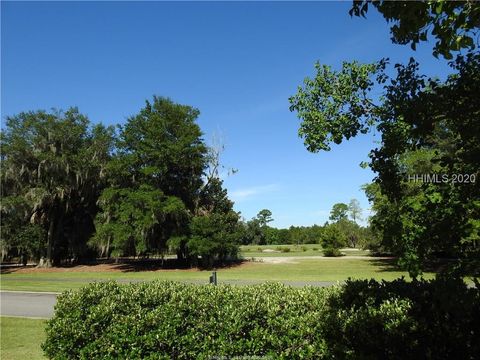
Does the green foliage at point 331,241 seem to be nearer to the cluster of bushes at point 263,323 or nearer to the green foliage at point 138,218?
the green foliage at point 138,218

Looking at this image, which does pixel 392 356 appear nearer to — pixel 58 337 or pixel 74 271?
pixel 58 337

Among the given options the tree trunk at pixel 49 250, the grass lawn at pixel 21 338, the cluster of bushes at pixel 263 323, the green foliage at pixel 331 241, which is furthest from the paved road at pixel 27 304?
the green foliage at pixel 331 241

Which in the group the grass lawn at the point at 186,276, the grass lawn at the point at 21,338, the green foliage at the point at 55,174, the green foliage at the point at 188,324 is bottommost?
the grass lawn at the point at 21,338

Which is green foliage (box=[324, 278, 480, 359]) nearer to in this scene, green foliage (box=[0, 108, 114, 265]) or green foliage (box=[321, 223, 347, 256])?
green foliage (box=[0, 108, 114, 265])

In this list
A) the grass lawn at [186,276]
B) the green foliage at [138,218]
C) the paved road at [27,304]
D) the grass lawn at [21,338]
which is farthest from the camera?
the green foliage at [138,218]

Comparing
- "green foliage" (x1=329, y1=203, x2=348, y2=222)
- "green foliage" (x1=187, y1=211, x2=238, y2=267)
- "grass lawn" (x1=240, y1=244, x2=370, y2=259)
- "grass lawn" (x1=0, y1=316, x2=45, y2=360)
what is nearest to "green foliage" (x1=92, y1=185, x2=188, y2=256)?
"green foliage" (x1=187, y1=211, x2=238, y2=267)

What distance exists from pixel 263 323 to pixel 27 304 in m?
13.0

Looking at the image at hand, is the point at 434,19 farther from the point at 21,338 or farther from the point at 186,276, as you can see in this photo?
the point at 186,276

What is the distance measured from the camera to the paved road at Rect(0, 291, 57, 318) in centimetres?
1284

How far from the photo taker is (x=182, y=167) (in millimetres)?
39125

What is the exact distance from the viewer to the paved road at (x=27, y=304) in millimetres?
12836

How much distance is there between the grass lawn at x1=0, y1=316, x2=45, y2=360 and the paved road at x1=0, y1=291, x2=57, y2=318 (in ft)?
3.70

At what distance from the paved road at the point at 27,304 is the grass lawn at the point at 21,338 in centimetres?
113

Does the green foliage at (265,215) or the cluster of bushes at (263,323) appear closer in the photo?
the cluster of bushes at (263,323)
